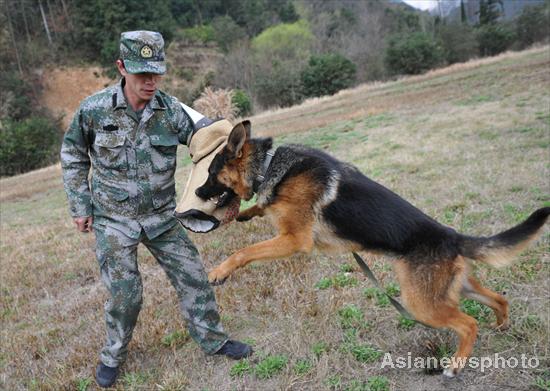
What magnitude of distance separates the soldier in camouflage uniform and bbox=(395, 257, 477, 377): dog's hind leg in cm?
186

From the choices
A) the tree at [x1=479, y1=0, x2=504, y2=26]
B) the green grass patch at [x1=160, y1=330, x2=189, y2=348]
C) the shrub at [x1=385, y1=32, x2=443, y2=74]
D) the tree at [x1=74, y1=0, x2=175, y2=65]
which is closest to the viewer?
the green grass patch at [x1=160, y1=330, x2=189, y2=348]

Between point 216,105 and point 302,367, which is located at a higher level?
point 216,105

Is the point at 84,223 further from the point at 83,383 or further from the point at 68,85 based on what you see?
the point at 68,85

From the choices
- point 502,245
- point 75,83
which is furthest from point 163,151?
point 75,83

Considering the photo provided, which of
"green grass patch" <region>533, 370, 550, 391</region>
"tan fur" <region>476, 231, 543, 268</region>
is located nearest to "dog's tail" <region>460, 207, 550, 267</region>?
"tan fur" <region>476, 231, 543, 268</region>

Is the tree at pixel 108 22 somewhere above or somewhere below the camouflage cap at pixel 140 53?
above

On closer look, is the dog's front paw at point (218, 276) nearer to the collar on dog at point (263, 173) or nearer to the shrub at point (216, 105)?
the collar on dog at point (263, 173)

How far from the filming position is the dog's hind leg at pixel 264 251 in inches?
127

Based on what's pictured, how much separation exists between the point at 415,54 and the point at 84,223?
43158mm

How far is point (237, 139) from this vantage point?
11.7ft

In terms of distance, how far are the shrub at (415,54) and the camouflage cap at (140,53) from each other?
42.5 meters

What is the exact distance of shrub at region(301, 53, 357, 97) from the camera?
135 ft

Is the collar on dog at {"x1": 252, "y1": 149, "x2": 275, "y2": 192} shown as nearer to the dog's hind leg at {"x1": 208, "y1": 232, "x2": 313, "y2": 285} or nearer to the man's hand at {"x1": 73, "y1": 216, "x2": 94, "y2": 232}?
the dog's hind leg at {"x1": 208, "y1": 232, "x2": 313, "y2": 285}

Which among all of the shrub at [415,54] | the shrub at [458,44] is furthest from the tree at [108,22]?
the shrub at [458,44]
